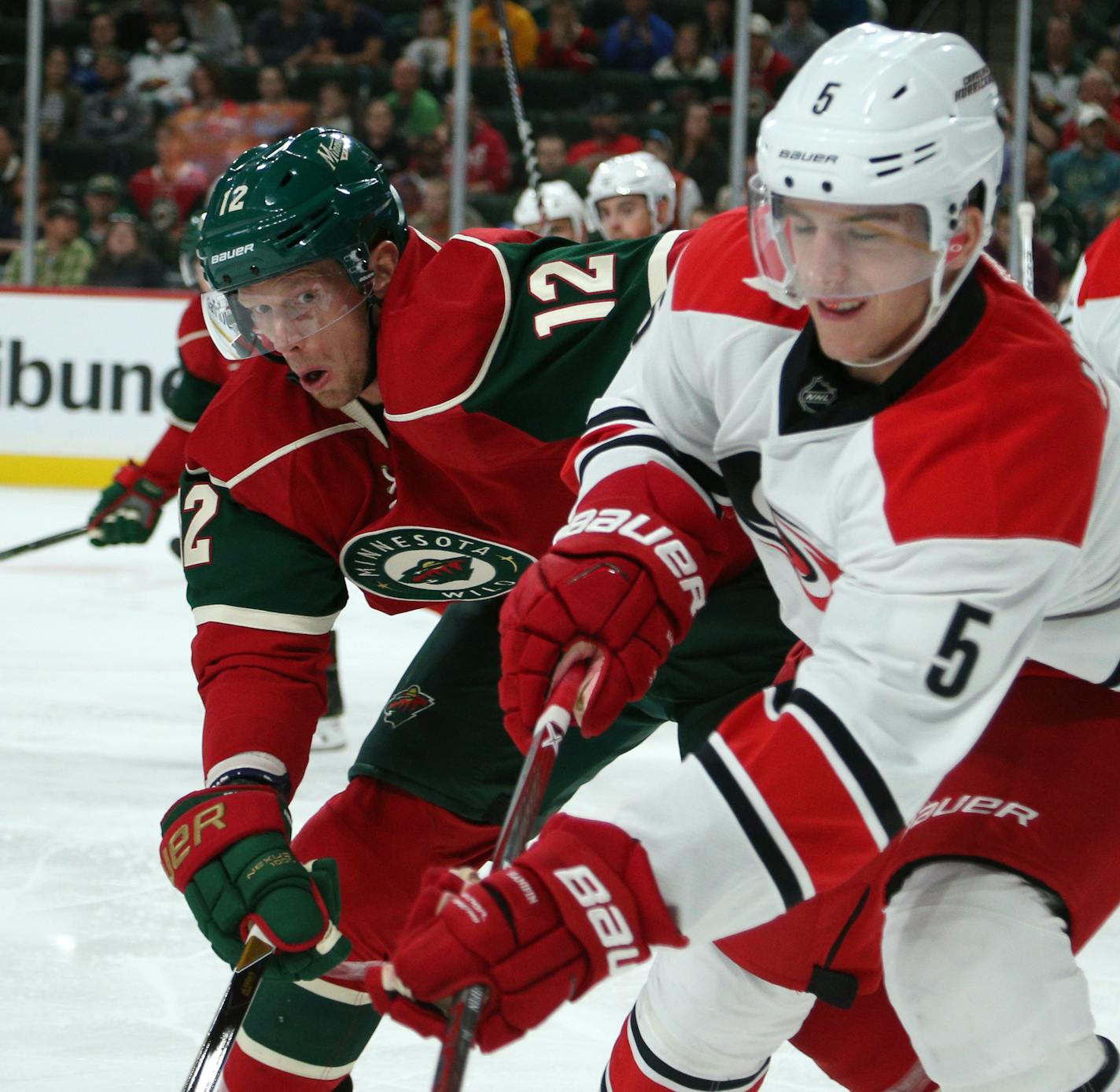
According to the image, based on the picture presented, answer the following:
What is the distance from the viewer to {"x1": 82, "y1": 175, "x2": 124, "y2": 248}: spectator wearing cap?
23.8 ft

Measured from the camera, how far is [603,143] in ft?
23.8

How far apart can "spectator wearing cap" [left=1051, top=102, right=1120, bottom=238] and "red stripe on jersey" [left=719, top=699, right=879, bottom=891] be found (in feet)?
19.3

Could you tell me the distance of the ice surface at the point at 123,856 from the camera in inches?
83.9

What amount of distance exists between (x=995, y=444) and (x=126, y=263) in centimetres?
639

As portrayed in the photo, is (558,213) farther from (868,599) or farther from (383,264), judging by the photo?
(868,599)

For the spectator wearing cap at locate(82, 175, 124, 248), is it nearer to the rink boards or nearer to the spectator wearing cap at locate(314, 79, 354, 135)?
the rink boards

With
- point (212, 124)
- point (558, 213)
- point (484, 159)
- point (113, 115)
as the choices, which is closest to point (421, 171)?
point (484, 159)

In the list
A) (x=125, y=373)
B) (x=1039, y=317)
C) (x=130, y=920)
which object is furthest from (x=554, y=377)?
(x=125, y=373)

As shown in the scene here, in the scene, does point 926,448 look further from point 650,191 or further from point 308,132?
point 650,191

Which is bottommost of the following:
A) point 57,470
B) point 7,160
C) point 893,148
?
point 57,470

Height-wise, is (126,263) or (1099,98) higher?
(1099,98)

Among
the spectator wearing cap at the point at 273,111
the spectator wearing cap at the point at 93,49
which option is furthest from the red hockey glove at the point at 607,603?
the spectator wearing cap at the point at 93,49

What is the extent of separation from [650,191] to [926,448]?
3.80m

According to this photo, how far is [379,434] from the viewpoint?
71.6 inches
